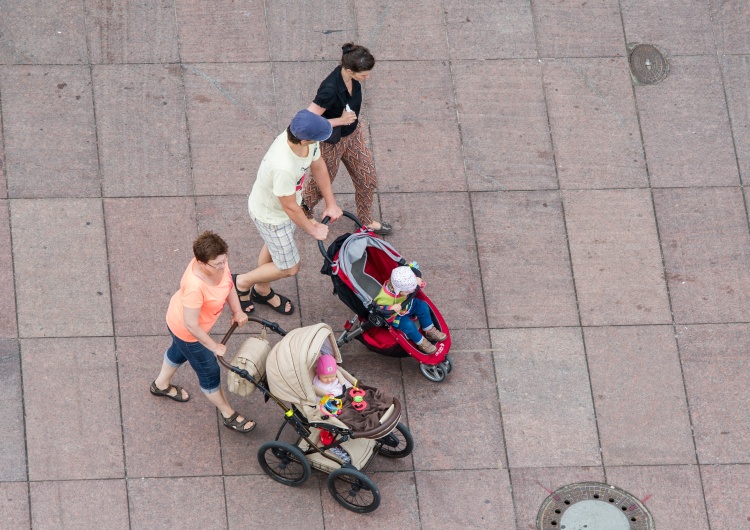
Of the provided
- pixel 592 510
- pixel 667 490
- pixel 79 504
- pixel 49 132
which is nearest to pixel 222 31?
pixel 49 132

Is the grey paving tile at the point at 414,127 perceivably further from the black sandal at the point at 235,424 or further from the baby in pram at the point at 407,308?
the black sandal at the point at 235,424

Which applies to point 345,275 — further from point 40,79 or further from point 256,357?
point 40,79

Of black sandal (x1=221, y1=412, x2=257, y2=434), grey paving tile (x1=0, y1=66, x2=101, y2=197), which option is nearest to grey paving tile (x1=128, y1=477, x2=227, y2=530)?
black sandal (x1=221, y1=412, x2=257, y2=434)

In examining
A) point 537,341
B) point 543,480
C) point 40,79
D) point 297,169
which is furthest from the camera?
point 40,79

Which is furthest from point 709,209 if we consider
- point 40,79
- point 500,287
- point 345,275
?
point 40,79

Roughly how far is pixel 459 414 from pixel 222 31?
4228 mm

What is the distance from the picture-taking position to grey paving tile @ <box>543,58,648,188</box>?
30.0ft

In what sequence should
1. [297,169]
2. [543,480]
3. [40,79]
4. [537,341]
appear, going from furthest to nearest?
[40,79], [537,341], [543,480], [297,169]

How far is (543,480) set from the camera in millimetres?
7840

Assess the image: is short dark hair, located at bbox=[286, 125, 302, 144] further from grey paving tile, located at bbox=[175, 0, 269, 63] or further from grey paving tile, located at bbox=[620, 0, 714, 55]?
grey paving tile, located at bbox=[620, 0, 714, 55]

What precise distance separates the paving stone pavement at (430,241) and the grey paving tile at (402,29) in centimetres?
2

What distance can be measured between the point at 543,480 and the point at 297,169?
3.10m

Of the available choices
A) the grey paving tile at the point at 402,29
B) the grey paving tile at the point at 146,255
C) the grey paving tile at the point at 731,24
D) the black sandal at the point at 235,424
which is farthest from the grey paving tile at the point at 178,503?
the grey paving tile at the point at 731,24

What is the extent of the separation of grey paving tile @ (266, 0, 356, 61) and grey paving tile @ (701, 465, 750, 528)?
4939mm
